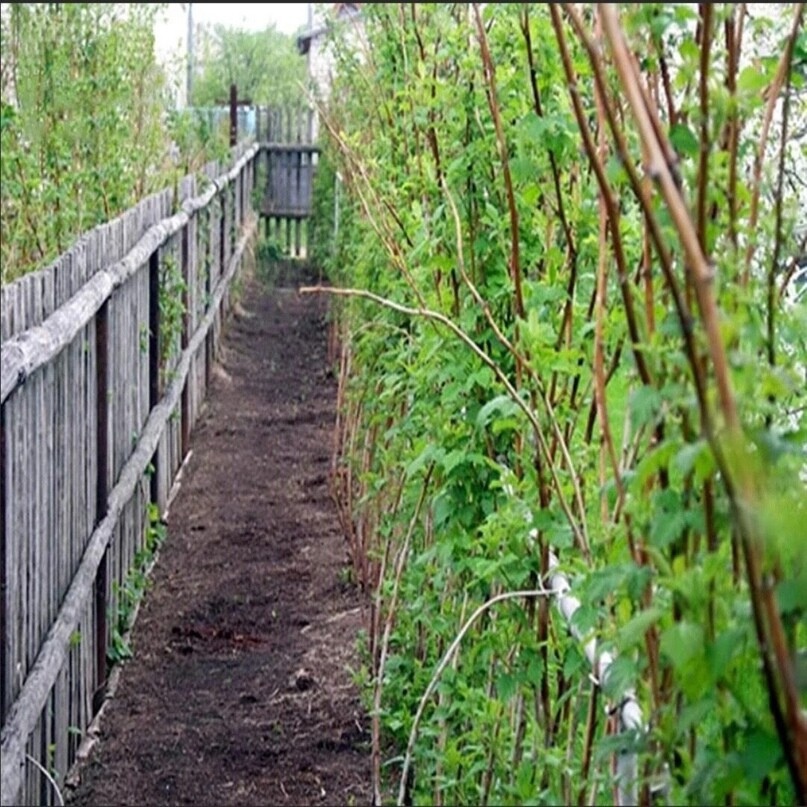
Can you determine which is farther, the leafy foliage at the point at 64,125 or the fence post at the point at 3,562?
the leafy foliage at the point at 64,125

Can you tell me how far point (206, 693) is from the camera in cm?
689

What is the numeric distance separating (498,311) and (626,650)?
1.90 meters

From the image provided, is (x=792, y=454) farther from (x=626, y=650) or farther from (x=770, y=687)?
(x=626, y=650)

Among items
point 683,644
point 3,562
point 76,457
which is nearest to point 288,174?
point 76,457

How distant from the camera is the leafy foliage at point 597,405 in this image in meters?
2.28

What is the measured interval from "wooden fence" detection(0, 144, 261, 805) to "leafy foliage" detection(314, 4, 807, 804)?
95cm

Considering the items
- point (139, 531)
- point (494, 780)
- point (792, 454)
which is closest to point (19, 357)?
point (494, 780)

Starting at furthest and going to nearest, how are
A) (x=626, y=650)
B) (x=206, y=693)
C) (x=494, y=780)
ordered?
(x=206, y=693)
(x=494, y=780)
(x=626, y=650)

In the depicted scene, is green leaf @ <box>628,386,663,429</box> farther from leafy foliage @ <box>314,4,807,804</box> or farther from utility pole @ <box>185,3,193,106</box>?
utility pole @ <box>185,3,193,106</box>

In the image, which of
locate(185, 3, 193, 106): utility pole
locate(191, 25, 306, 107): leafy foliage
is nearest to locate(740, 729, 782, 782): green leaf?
locate(185, 3, 193, 106): utility pole

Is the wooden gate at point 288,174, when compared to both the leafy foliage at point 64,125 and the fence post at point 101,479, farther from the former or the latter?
the fence post at point 101,479

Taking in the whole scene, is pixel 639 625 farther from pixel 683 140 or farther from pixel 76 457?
pixel 76 457

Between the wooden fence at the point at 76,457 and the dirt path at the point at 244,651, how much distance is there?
0.24 metres

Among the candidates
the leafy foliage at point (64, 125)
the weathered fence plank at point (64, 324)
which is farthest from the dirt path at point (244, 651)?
the leafy foliage at point (64, 125)
